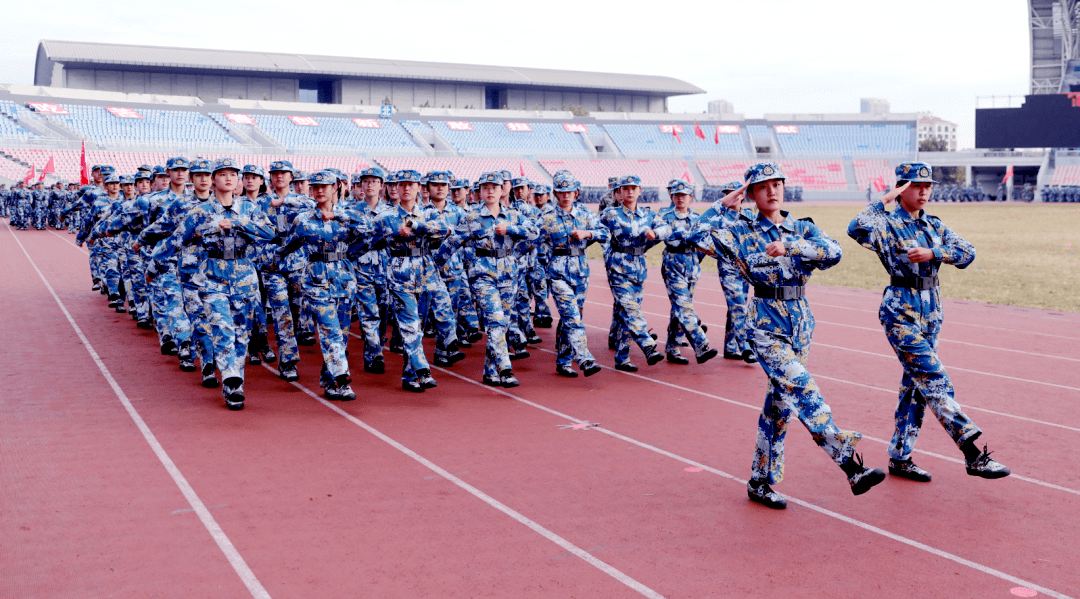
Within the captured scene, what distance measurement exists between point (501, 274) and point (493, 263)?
0.52 metres

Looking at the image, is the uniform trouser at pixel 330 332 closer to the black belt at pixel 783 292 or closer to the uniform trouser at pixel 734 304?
the uniform trouser at pixel 734 304

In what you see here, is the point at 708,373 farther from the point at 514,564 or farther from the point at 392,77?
the point at 392,77

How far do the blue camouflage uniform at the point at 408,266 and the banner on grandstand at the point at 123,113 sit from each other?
187ft

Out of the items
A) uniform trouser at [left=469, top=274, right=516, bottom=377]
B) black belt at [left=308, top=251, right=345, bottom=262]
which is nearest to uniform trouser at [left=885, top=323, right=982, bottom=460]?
uniform trouser at [left=469, top=274, right=516, bottom=377]

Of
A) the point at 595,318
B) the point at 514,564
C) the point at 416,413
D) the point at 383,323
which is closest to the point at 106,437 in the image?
the point at 416,413

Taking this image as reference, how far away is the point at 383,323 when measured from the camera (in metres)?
11.9

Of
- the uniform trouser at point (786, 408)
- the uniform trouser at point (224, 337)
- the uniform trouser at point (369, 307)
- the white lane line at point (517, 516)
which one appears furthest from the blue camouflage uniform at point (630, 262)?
the uniform trouser at point (786, 408)

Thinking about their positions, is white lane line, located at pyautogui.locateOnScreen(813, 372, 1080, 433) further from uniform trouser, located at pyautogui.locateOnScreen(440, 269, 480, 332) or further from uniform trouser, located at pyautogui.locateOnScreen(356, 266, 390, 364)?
uniform trouser, located at pyautogui.locateOnScreen(356, 266, 390, 364)

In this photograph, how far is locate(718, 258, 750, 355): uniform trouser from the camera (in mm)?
10000

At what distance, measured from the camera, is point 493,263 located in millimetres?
9258

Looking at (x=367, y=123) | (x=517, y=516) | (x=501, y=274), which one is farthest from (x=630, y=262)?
(x=367, y=123)

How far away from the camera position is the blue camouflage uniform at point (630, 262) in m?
9.59

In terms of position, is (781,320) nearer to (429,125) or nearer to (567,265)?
(567,265)

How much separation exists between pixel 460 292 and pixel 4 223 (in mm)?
38106
